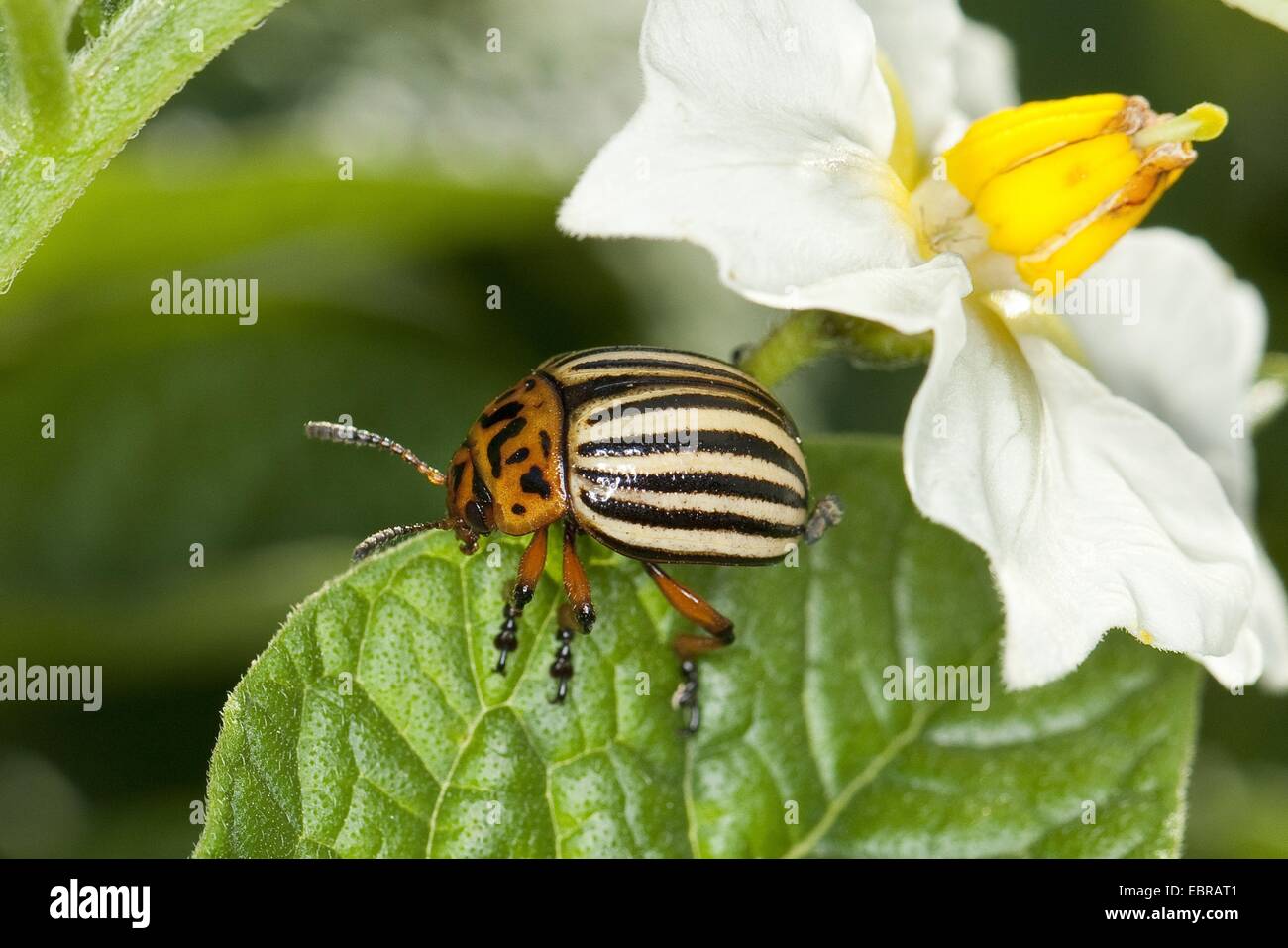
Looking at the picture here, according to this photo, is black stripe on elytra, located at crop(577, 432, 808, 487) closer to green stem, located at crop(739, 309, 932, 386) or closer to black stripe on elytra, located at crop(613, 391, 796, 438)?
black stripe on elytra, located at crop(613, 391, 796, 438)

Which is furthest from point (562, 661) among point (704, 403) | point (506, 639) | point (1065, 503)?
point (1065, 503)

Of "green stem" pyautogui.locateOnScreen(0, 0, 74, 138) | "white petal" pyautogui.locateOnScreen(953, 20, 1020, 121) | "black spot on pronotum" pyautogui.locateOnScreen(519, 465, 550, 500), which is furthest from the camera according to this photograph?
"white petal" pyautogui.locateOnScreen(953, 20, 1020, 121)

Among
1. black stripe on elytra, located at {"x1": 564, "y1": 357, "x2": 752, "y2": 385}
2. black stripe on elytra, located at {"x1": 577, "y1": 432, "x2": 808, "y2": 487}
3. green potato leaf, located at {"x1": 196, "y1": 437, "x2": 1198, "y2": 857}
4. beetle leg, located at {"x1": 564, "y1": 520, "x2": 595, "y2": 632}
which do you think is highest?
black stripe on elytra, located at {"x1": 564, "y1": 357, "x2": 752, "y2": 385}

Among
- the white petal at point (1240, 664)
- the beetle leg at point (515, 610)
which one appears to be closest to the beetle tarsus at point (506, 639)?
the beetle leg at point (515, 610)

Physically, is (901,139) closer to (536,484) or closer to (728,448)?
(728,448)

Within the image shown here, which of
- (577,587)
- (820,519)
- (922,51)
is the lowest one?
(577,587)

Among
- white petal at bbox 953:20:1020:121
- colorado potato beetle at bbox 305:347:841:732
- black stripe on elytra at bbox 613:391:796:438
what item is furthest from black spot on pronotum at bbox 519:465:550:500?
white petal at bbox 953:20:1020:121

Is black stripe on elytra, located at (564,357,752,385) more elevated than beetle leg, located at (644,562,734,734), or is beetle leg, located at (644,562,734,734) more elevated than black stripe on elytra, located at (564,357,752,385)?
black stripe on elytra, located at (564,357,752,385)
